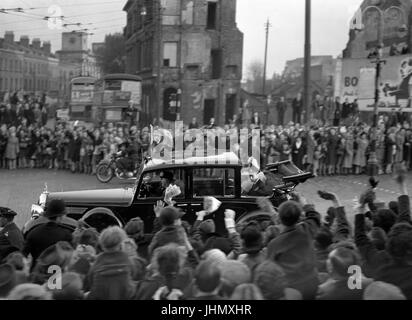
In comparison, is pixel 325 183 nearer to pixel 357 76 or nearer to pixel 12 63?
pixel 357 76

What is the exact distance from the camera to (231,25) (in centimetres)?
1614

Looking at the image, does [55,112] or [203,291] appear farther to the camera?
[55,112]

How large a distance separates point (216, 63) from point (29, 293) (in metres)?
20.3

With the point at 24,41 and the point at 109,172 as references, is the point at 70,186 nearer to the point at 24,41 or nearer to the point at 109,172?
the point at 109,172

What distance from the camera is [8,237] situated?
6305 mm

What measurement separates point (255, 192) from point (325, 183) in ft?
26.1

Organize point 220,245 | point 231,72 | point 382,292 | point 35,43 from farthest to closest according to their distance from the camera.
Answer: point 231,72 → point 35,43 → point 220,245 → point 382,292

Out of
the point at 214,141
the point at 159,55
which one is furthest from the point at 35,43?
the point at 159,55

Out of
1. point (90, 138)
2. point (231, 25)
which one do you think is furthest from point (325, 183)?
point (90, 138)

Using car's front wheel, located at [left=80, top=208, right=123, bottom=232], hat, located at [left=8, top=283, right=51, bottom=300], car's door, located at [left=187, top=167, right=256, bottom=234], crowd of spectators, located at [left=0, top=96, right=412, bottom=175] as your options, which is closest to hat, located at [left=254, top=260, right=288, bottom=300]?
hat, located at [left=8, top=283, right=51, bottom=300]

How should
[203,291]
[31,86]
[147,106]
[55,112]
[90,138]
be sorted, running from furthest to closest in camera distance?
[147,106], [55,112], [90,138], [31,86], [203,291]

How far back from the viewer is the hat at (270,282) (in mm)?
4082

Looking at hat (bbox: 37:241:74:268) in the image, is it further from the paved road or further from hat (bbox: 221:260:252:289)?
the paved road

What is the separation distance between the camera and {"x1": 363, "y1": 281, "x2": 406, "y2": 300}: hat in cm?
396
